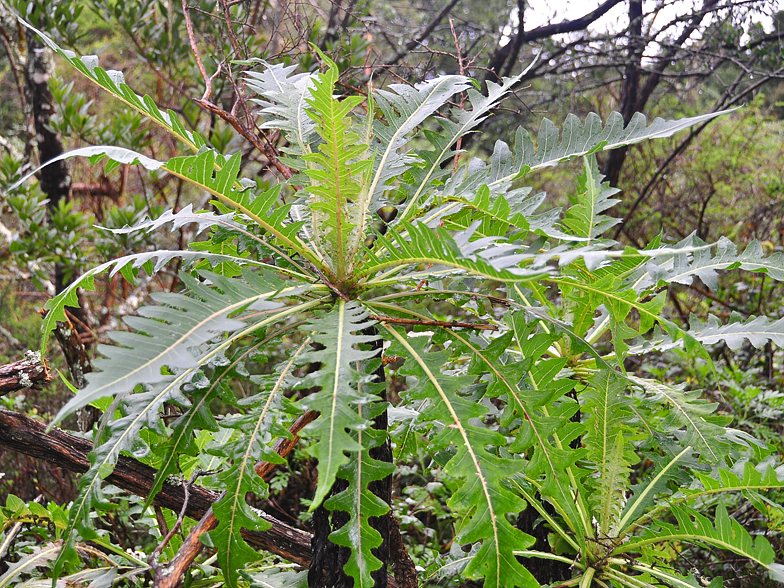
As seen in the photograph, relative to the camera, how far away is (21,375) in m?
1.27

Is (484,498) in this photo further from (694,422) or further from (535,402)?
(694,422)

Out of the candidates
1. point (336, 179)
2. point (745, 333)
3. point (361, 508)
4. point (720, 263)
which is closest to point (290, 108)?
point (336, 179)

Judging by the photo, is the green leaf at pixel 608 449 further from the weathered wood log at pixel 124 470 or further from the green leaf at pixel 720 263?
the weathered wood log at pixel 124 470

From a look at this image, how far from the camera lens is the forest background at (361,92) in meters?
2.49

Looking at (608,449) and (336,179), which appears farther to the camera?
(608,449)

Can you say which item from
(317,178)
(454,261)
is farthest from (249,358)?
(454,261)

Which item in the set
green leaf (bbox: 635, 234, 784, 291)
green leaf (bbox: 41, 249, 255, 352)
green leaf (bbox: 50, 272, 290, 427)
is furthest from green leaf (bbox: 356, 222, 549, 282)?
green leaf (bbox: 635, 234, 784, 291)

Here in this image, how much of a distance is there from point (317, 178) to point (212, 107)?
0.62 metres

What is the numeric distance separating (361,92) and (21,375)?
1.71m

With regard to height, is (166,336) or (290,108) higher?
(290,108)

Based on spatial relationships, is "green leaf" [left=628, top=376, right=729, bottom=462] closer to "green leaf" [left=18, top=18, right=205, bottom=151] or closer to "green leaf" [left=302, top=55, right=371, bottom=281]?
"green leaf" [left=302, top=55, right=371, bottom=281]

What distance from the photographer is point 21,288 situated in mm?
6211

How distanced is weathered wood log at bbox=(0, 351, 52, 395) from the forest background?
15mm

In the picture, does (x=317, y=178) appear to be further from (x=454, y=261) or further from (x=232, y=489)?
(x=232, y=489)
